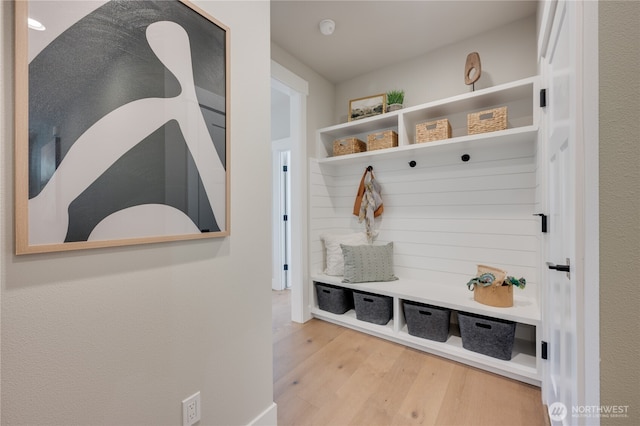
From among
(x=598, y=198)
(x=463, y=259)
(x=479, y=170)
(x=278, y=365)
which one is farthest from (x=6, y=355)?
(x=479, y=170)

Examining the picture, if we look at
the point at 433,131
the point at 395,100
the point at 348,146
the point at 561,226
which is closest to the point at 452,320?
the point at 561,226

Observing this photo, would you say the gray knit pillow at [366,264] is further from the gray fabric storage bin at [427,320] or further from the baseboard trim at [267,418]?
the baseboard trim at [267,418]

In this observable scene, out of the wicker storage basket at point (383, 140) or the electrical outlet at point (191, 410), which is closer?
the electrical outlet at point (191, 410)

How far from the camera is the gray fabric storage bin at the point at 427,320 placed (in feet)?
6.72

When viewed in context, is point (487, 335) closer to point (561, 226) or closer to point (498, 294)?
point (498, 294)

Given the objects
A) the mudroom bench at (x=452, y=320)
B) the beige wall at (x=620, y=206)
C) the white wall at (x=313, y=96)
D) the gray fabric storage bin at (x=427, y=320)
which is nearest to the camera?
the beige wall at (x=620, y=206)

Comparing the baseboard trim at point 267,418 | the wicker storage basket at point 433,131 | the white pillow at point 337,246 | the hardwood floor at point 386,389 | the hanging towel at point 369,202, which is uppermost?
the wicker storage basket at point 433,131

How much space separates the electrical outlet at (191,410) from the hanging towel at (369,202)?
6.59 feet

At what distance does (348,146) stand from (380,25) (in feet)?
3.36

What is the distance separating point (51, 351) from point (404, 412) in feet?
5.26

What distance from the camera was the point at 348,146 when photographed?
2.71m

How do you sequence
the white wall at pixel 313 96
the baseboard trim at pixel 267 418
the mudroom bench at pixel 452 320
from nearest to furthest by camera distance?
the baseboard trim at pixel 267 418 < the mudroom bench at pixel 452 320 < the white wall at pixel 313 96

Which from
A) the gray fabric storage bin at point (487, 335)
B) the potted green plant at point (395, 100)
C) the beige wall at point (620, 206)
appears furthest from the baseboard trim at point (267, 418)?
the potted green plant at point (395, 100)

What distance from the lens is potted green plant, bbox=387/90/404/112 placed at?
2428 millimetres
